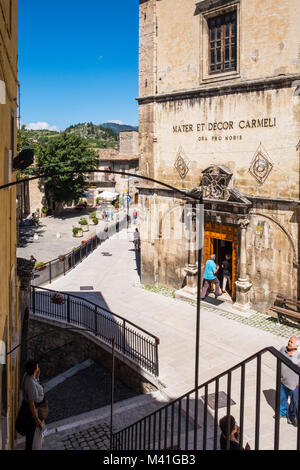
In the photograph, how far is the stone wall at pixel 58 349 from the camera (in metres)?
12.6

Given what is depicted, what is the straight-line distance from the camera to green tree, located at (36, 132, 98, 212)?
4306 centimetres

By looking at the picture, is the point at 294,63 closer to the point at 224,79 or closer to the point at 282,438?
the point at 224,79

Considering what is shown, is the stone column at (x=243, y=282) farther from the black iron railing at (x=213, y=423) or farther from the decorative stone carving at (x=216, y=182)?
the black iron railing at (x=213, y=423)

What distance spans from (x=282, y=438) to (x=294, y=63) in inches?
402

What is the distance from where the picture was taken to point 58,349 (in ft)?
44.5

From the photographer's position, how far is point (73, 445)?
814 cm

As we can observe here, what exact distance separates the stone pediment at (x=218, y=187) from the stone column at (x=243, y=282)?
0.89 meters

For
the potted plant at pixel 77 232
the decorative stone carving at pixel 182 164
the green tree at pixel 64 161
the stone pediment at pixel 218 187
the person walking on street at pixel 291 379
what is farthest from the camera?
the green tree at pixel 64 161

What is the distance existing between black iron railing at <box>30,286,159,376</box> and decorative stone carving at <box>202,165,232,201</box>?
5.51m

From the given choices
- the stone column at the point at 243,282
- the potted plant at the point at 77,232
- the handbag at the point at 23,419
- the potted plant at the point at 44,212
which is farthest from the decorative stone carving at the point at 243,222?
the potted plant at the point at 44,212

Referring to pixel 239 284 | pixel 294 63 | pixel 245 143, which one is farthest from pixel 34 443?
pixel 294 63

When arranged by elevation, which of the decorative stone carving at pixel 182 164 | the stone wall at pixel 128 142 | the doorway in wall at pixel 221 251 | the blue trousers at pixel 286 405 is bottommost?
the blue trousers at pixel 286 405

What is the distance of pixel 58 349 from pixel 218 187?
7757 millimetres

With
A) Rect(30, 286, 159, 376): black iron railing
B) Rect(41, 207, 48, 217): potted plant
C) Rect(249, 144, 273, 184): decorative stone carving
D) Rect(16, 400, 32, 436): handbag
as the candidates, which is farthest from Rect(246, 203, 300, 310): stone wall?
Rect(41, 207, 48, 217): potted plant
